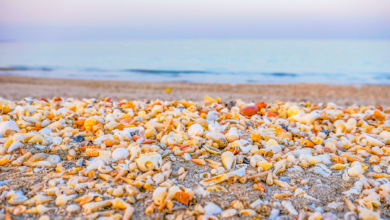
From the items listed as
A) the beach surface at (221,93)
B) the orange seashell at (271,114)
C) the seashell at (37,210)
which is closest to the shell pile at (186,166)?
the seashell at (37,210)

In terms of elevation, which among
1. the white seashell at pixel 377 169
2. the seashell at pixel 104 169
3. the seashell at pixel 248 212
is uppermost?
the white seashell at pixel 377 169

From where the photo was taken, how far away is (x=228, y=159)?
1.98m

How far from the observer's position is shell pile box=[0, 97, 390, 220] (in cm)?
157

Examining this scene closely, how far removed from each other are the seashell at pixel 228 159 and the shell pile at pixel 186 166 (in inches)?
0.4

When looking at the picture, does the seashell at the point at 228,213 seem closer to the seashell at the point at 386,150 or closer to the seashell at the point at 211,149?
the seashell at the point at 211,149

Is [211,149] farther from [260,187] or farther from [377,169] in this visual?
[377,169]

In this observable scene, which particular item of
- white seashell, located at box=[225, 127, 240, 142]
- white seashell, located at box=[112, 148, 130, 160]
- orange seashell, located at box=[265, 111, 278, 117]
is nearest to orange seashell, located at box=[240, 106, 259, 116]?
orange seashell, located at box=[265, 111, 278, 117]

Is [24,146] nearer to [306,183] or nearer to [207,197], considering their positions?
[207,197]

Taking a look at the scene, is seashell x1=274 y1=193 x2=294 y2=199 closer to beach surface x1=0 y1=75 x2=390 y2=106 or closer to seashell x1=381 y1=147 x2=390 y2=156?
seashell x1=381 y1=147 x2=390 y2=156

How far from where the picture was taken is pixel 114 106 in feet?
11.0

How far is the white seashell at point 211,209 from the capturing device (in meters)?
1.53

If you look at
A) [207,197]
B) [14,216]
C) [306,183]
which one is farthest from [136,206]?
[306,183]

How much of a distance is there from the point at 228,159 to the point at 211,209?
51 centimetres

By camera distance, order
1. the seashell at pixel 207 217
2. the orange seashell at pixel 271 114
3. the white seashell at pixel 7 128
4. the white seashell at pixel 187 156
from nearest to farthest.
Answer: the seashell at pixel 207 217
the white seashell at pixel 187 156
the white seashell at pixel 7 128
the orange seashell at pixel 271 114
